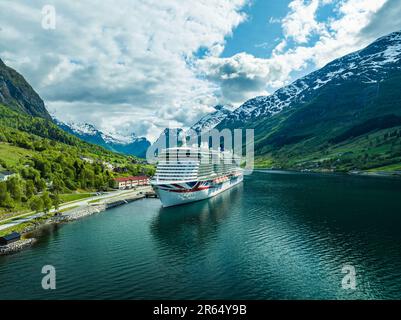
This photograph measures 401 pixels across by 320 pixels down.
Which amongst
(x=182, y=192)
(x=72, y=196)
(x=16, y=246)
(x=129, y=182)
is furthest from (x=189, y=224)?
(x=129, y=182)

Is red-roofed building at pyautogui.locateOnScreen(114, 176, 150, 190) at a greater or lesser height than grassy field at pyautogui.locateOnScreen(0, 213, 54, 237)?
greater

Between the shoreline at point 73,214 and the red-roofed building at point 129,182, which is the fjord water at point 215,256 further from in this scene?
the red-roofed building at point 129,182

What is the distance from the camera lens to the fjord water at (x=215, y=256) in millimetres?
42594

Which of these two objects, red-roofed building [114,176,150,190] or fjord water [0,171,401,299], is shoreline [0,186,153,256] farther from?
red-roofed building [114,176,150,190]

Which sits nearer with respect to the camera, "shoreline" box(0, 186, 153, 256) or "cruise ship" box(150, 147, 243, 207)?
"shoreline" box(0, 186, 153, 256)

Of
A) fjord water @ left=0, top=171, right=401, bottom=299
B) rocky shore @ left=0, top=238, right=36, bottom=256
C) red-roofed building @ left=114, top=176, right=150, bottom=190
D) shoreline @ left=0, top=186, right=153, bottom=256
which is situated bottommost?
fjord water @ left=0, top=171, right=401, bottom=299

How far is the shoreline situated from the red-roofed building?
87.3 feet

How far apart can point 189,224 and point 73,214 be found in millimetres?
36913

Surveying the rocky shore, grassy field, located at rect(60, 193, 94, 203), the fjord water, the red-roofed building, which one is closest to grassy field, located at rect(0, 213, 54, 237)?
the fjord water

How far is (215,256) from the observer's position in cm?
5638

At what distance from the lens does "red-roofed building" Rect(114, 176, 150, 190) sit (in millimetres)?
164325
